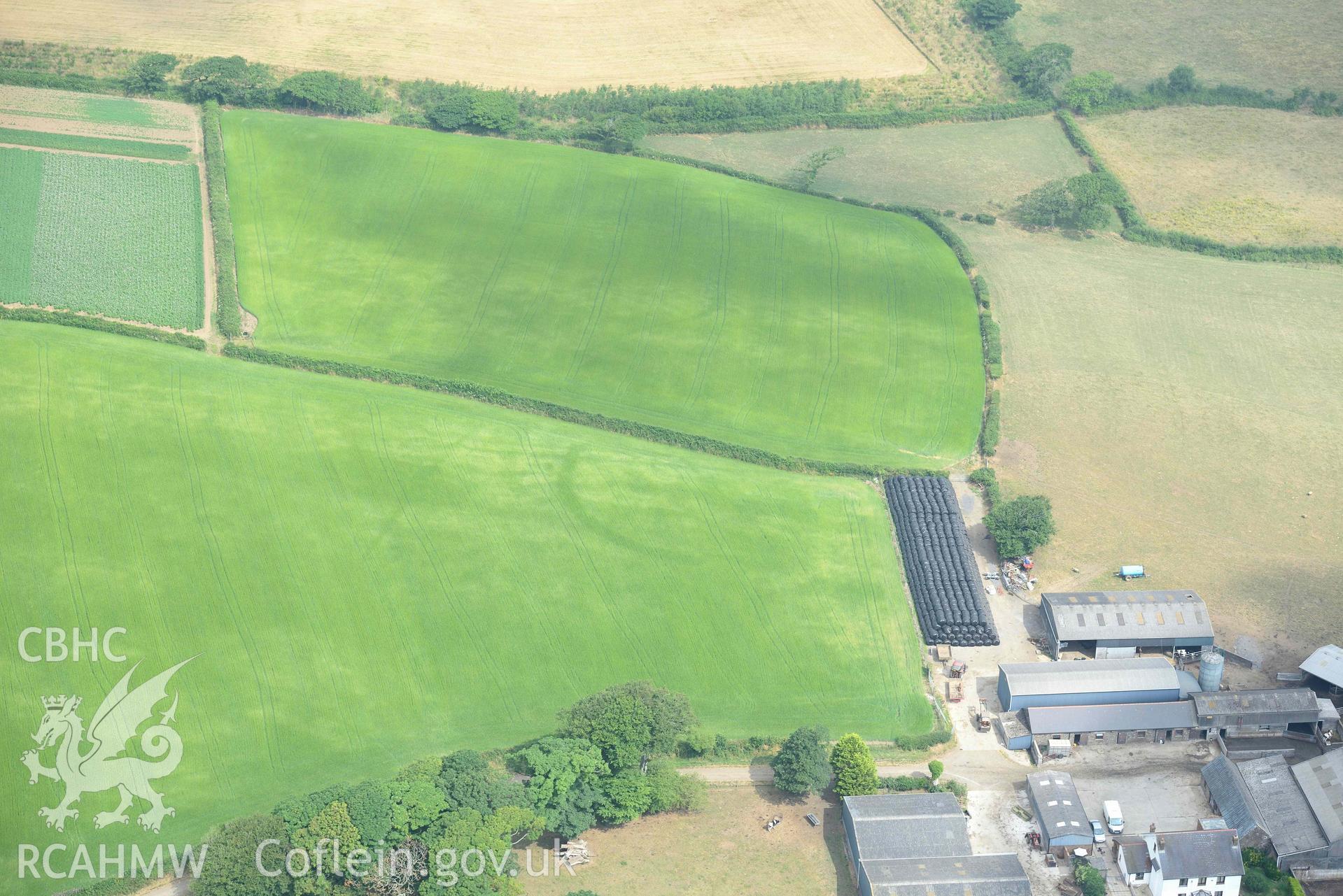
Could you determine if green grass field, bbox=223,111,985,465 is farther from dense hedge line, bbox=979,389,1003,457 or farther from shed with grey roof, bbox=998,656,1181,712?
shed with grey roof, bbox=998,656,1181,712

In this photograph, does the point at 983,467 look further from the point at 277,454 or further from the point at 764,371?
the point at 277,454

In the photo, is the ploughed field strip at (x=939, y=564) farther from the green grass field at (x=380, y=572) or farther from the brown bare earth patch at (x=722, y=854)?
the brown bare earth patch at (x=722, y=854)

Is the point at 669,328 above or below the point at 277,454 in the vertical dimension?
above

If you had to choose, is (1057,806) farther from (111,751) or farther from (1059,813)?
(111,751)

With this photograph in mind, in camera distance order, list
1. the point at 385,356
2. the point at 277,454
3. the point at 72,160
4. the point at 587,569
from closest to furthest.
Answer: the point at 587,569 → the point at 277,454 → the point at 385,356 → the point at 72,160

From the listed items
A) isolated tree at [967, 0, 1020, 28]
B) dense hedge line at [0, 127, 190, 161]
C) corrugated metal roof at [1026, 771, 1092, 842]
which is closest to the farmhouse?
corrugated metal roof at [1026, 771, 1092, 842]

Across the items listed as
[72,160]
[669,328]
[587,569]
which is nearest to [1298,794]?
[587,569]

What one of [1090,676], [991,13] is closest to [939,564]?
[1090,676]

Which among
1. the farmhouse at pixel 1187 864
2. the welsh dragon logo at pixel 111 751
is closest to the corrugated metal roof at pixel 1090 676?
the farmhouse at pixel 1187 864
